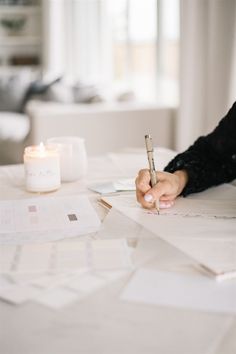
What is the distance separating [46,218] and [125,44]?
13.7ft

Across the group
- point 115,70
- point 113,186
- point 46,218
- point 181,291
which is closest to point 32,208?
point 46,218

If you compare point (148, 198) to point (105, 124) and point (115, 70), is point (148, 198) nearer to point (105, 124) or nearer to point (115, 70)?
point (105, 124)

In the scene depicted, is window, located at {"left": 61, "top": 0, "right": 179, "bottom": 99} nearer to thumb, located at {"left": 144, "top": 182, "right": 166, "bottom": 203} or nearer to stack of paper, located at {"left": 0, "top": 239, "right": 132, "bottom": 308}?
thumb, located at {"left": 144, "top": 182, "right": 166, "bottom": 203}

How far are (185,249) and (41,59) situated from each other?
6.04m

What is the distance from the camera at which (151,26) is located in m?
4.31

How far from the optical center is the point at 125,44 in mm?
4957

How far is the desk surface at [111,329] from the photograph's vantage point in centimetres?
56

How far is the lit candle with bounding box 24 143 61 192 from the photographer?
45.9 inches

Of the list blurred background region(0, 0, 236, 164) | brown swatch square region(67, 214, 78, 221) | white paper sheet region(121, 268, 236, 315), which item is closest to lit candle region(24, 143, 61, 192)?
brown swatch square region(67, 214, 78, 221)

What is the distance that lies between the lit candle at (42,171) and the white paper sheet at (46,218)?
46 mm

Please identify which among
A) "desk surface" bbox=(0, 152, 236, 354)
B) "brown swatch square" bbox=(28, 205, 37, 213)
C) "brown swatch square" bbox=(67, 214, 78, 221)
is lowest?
"brown swatch square" bbox=(28, 205, 37, 213)

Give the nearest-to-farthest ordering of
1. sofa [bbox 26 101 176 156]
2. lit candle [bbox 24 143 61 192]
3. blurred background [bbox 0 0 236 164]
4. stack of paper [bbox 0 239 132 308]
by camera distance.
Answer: stack of paper [bbox 0 239 132 308] < lit candle [bbox 24 143 61 192] < blurred background [bbox 0 0 236 164] < sofa [bbox 26 101 176 156]

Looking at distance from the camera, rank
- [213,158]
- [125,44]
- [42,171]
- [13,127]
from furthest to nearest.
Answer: [125,44], [13,127], [213,158], [42,171]

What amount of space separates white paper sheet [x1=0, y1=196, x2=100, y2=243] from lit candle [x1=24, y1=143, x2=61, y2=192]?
A: 46 mm
